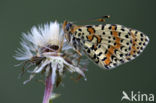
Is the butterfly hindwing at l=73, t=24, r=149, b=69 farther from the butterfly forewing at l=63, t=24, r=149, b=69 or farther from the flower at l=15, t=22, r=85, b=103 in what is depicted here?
the flower at l=15, t=22, r=85, b=103

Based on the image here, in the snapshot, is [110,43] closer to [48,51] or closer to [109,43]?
[109,43]

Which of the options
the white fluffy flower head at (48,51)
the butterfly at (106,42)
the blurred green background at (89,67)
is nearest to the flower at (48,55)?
the white fluffy flower head at (48,51)

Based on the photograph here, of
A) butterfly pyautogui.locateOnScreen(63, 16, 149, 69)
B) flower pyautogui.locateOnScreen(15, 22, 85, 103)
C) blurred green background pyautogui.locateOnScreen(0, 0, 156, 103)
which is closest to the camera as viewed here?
flower pyautogui.locateOnScreen(15, 22, 85, 103)

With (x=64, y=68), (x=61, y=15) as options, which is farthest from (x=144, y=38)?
(x=61, y=15)

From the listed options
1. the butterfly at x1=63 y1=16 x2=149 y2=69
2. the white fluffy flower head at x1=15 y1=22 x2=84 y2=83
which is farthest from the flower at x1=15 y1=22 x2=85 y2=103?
the butterfly at x1=63 y1=16 x2=149 y2=69

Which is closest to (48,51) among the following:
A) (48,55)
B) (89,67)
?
(48,55)

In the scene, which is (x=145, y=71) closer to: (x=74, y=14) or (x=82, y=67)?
(x=74, y=14)

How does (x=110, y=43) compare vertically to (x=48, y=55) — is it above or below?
above
